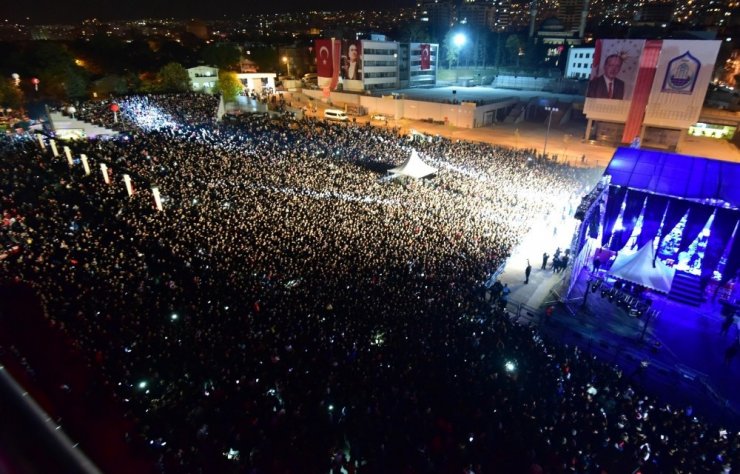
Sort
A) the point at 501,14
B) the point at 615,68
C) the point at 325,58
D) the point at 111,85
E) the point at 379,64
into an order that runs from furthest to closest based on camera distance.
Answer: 1. the point at 501,14
2. the point at 325,58
3. the point at 379,64
4. the point at 111,85
5. the point at 615,68

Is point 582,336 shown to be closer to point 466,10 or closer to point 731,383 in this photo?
point 731,383

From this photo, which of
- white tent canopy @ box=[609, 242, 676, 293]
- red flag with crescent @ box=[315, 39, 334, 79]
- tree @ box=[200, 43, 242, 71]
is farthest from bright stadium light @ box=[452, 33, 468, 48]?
white tent canopy @ box=[609, 242, 676, 293]

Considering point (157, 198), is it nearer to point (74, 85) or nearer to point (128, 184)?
point (128, 184)

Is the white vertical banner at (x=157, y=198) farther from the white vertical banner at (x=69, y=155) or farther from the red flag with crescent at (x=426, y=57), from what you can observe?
the red flag with crescent at (x=426, y=57)

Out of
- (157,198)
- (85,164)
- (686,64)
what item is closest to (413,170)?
(157,198)

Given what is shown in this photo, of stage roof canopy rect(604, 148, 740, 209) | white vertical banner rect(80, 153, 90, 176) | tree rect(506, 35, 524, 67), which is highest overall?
tree rect(506, 35, 524, 67)

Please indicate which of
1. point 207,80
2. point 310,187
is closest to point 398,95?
point 207,80

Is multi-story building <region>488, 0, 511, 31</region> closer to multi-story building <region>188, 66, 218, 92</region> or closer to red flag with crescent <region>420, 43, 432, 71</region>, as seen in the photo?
red flag with crescent <region>420, 43, 432, 71</region>

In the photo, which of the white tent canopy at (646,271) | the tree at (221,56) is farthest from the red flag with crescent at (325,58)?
the white tent canopy at (646,271)
